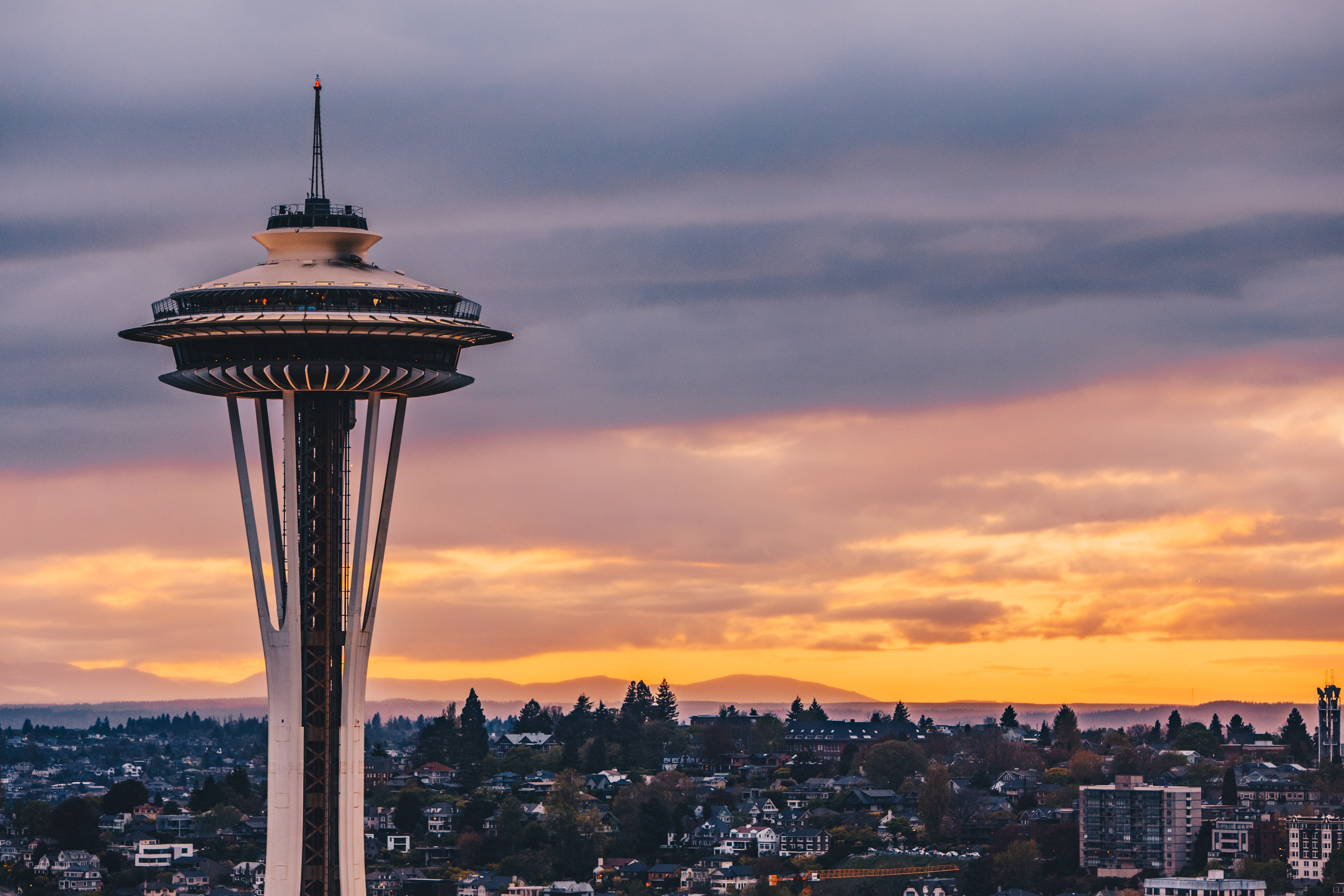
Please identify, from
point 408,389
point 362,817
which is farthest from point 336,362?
point 362,817

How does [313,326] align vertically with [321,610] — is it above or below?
above

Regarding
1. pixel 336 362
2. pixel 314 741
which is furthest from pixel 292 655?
pixel 336 362

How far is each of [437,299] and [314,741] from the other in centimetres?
1647

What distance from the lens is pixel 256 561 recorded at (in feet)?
315

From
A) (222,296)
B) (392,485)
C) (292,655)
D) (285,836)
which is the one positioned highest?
(222,296)

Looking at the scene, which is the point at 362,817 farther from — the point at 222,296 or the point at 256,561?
the point at 222,296

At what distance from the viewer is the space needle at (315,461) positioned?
93.9 meters

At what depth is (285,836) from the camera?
9419 cm

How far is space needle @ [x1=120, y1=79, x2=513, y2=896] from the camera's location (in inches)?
3696

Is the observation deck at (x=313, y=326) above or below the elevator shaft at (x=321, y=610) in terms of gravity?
above

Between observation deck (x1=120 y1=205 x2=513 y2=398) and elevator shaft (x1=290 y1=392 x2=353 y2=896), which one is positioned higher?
observation deck (x1=120 y1=205 x2=513 y2=398)

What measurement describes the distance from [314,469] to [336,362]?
4.26 metres

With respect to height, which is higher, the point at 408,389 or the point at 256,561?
the point at 408,389

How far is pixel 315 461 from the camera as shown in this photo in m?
95.6
